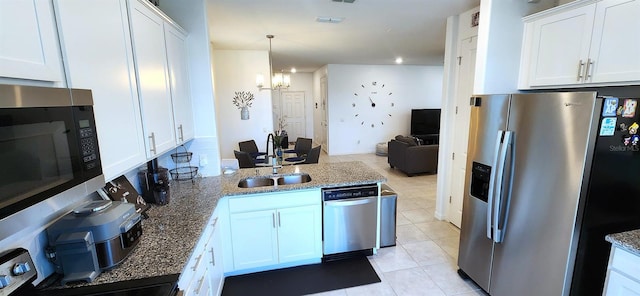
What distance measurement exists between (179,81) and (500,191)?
8.57 feet

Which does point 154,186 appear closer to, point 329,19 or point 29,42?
point 29,42

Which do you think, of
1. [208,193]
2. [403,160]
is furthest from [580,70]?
[403,160]

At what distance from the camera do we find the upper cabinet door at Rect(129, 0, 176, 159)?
60.8 inches

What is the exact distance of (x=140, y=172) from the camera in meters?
2.03

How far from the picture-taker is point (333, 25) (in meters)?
3.56

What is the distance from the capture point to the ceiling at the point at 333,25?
2.83m

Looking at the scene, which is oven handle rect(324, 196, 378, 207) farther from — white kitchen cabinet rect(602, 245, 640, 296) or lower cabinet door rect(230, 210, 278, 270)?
white kitchen cabinet rect(602, 245, 640, 296)

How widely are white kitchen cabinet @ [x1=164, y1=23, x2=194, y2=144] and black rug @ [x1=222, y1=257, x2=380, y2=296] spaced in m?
1.36

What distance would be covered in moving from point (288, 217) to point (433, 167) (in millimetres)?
4285

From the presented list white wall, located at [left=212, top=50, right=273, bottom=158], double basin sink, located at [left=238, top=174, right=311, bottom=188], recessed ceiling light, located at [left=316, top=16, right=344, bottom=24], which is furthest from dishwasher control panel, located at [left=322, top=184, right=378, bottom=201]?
white wall, located at [left=212, top=50, right=273, bottom=158]

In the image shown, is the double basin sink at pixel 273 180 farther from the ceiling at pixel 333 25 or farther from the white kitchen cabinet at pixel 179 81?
the ceiling at pixel 333 25

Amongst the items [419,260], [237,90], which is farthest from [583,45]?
[237,90]

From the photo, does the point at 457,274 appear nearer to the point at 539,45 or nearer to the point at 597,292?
the point at 597,292

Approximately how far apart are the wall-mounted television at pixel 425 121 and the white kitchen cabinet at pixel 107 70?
24.1 ft
